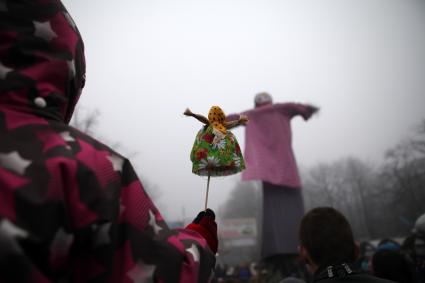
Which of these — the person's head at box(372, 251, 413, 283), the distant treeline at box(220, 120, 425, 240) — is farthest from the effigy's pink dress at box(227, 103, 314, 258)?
the distant treeline at box(220, 120, 425, 240)

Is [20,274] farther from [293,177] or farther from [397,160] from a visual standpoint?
[397,160]

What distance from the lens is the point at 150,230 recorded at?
890 millimetres

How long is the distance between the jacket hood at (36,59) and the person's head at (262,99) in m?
7.97

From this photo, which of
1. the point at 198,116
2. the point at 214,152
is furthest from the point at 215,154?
the point at 198,116

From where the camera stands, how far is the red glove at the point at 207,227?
1.25 metres

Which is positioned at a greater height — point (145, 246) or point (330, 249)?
point (145, 246)

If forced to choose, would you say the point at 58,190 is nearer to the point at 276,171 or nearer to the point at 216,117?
the point at 216,117

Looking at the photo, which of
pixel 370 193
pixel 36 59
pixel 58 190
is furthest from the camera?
pixel 370 193

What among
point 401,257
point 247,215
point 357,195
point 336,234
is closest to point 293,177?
point 401,257

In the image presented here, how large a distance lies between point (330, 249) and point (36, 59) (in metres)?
1.77

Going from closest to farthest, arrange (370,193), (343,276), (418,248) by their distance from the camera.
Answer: (343,276)
(418,248)
(370,193)

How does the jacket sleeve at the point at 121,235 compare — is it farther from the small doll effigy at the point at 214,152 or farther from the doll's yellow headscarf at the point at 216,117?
the doll's yellow headscarf at the point at 216,117

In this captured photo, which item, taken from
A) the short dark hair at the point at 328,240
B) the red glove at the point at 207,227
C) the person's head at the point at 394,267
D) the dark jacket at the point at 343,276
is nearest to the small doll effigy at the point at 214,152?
the red glove at the point at 207,227

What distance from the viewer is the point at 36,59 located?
2.87 ft
